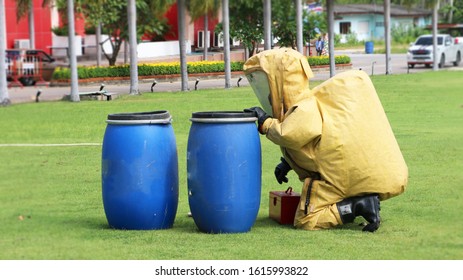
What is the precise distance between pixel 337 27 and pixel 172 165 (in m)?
95.2

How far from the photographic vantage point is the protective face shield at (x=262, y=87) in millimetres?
11078

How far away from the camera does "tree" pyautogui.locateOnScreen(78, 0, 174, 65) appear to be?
161ft

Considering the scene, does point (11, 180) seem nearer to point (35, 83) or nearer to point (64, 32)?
point (35, 83)

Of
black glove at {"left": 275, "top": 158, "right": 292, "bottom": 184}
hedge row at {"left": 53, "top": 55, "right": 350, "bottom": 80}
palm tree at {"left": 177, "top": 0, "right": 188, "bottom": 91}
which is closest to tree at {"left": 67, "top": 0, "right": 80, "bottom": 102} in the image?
palm tree at {"left": 177, "top": 0, "right": 188, "bottom": 91}

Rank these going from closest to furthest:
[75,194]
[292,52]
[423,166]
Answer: [292,52] < [75,194] < [423,166]

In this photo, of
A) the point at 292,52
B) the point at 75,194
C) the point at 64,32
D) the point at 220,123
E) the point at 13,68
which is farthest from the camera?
the point at 64,32

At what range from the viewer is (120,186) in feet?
34.3

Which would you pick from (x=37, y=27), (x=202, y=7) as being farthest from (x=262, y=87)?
(x=37, y=27)

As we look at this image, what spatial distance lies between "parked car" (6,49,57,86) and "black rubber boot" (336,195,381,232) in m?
33.2

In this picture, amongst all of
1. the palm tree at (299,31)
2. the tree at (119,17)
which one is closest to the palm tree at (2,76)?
the palm tree at (299,31)

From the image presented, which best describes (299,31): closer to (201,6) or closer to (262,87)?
(201,6)

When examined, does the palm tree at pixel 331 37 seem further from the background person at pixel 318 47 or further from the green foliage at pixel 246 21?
the green foliage at pixel 246 21

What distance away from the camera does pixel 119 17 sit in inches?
2035

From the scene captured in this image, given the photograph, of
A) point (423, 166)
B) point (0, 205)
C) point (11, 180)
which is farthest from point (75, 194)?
point (423, 166)
